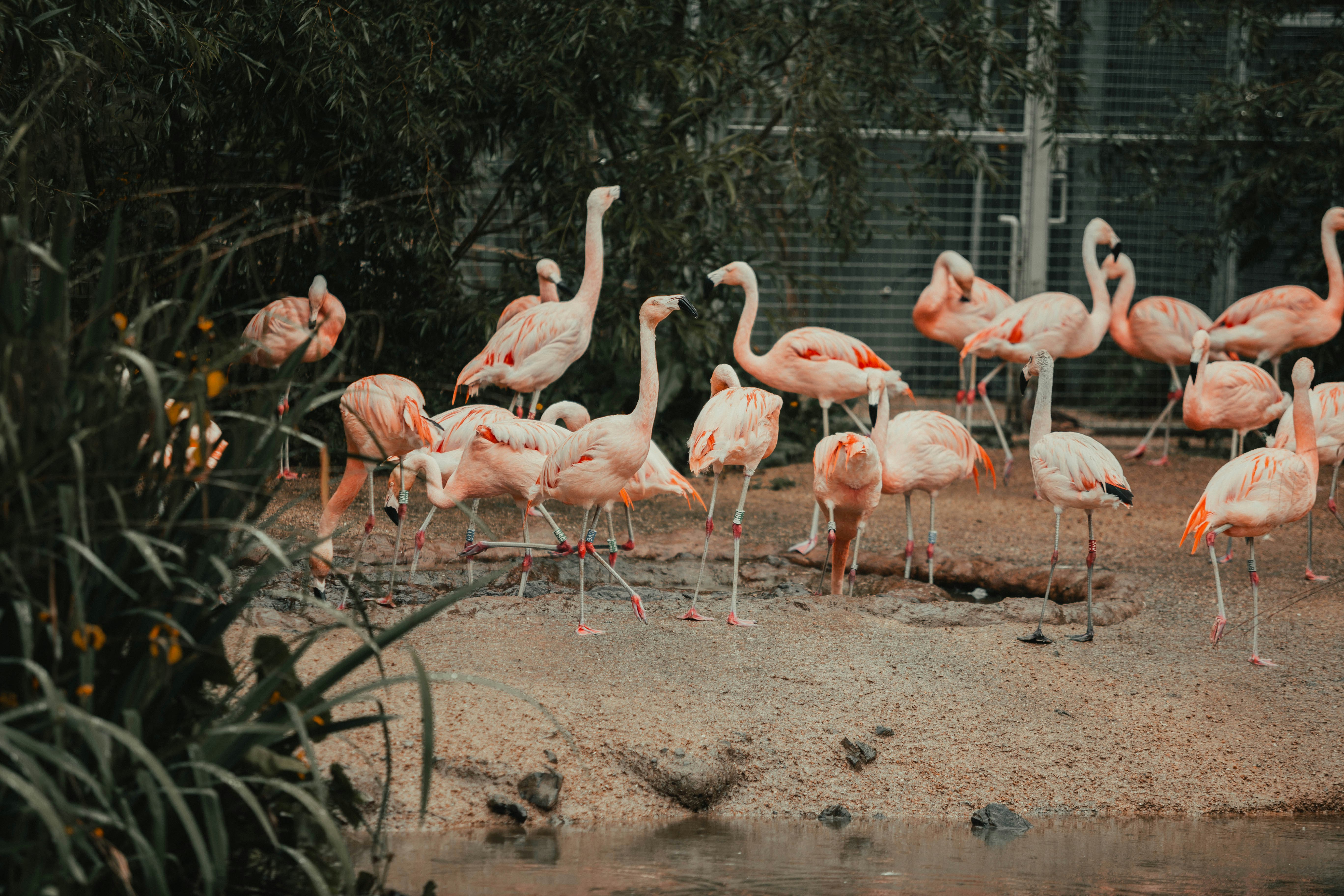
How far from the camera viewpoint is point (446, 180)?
7352mm

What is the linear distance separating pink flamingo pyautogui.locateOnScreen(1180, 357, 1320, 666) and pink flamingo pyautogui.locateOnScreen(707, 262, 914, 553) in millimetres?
2051

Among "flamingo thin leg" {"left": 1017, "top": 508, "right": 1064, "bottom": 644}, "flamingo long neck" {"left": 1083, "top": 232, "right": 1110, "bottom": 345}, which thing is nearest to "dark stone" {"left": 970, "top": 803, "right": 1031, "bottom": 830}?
"flamingo thin leg" {"left": 1017, "top": 508, "right": 1064, "bottom": 644}

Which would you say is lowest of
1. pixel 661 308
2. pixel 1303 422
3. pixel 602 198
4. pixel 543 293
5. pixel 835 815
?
pixel 835 815

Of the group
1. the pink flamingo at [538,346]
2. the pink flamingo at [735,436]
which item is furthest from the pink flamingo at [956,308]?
the pink flamingo at [735,436]

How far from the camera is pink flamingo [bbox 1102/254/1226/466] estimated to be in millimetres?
8820

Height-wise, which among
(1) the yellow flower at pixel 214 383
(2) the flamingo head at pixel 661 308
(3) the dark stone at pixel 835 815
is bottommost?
(3) the dark stone at pixel 835 815

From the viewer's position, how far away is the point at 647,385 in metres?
4.86

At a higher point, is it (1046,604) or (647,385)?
(647,385)

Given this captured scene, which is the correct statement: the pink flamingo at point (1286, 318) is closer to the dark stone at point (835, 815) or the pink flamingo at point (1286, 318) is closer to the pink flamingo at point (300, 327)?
the pink flamingo at point (300, 327)

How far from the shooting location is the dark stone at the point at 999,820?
353 cm

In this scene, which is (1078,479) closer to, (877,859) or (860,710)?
(860,710)

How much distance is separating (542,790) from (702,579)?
2.41m

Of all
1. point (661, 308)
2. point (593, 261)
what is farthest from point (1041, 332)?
point (661, 308)

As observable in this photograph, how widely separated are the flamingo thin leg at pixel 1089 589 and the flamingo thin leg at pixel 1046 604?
12 cm
